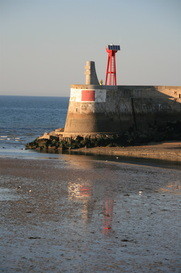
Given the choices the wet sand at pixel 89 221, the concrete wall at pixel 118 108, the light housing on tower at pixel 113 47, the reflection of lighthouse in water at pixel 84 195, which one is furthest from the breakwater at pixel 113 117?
the reflection of lighthouse in water at pixel 84 195

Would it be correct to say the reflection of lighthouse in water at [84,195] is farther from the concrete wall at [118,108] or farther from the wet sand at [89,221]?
the concrete wall at [118,108]

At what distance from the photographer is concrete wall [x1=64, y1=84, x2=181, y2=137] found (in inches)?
1630

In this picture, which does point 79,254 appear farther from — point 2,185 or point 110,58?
point 110,58

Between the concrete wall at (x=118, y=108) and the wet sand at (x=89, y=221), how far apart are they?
1300cm

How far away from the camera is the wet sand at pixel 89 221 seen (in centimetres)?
1437

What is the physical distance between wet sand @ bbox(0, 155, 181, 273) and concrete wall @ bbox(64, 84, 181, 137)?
512 inches

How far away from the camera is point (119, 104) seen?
4284 cm

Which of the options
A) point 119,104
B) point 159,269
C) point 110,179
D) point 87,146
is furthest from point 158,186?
point 119,104

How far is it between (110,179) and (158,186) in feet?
8.84

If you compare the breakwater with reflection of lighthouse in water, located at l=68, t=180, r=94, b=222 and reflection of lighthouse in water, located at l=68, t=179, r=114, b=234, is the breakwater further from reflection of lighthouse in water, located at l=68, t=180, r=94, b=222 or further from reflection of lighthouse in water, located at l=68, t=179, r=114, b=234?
reflection of lighthouse in water, located at l=68, t=179, r=114, b=234

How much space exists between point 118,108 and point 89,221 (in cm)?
2524

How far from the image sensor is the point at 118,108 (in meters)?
42.7

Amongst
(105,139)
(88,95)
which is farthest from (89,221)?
(88,95)

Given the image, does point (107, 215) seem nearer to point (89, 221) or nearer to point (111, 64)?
point (89, 221)
